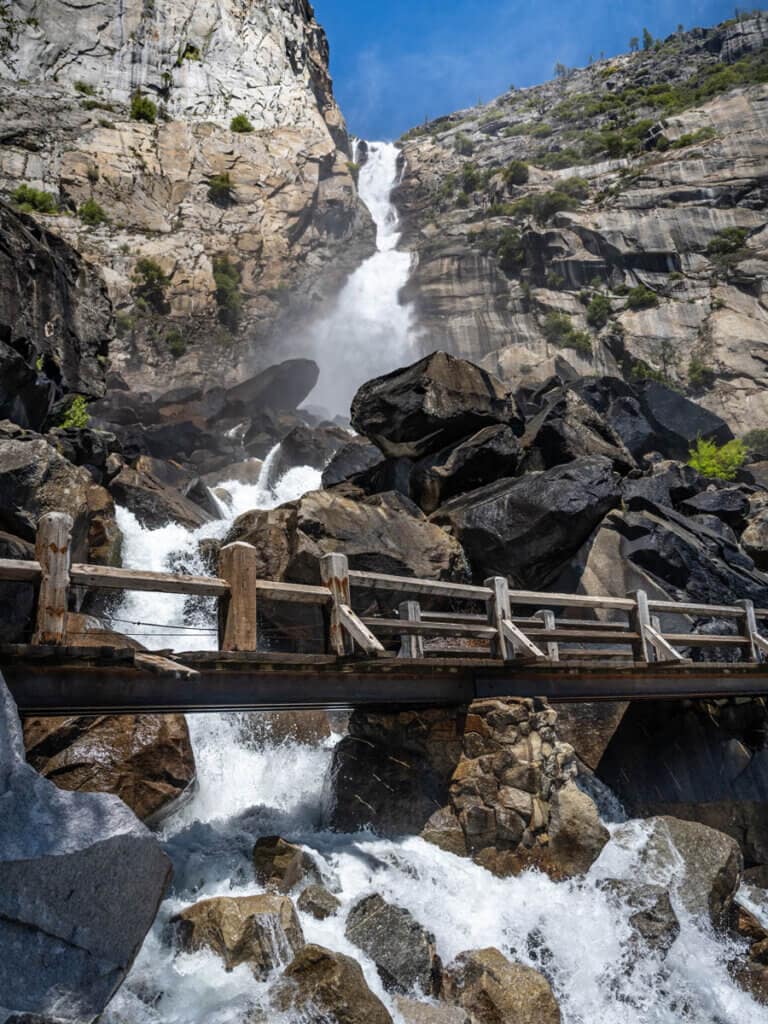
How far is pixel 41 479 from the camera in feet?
54.3

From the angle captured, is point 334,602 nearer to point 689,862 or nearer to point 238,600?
point 238,600

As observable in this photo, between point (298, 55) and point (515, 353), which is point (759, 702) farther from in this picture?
point (298, 55)

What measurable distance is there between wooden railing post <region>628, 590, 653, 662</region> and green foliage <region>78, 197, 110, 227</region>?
4718 cm

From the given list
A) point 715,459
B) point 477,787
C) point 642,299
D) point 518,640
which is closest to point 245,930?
point 477,787

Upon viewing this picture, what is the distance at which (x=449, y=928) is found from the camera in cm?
784

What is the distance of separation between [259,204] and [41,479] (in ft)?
147

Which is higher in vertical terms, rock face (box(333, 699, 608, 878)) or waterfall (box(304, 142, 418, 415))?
waterfall (box(304, 142, 418, 415))

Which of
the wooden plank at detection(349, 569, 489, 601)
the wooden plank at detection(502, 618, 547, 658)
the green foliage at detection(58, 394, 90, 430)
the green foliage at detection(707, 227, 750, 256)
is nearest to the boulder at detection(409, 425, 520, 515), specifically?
the wooden plank at detection(349, 569, 489, 601)

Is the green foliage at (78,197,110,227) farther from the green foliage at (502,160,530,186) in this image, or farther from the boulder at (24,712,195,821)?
the boulder at (24,712,195,821)

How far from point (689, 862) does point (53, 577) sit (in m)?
8.53

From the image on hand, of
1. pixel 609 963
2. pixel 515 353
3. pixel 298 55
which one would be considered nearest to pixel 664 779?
pixel 609 963

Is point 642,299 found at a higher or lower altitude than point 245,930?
higher

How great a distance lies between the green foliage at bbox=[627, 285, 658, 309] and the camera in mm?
56094

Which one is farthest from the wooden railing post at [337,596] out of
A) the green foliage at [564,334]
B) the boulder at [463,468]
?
the green foliage at [564,334]
